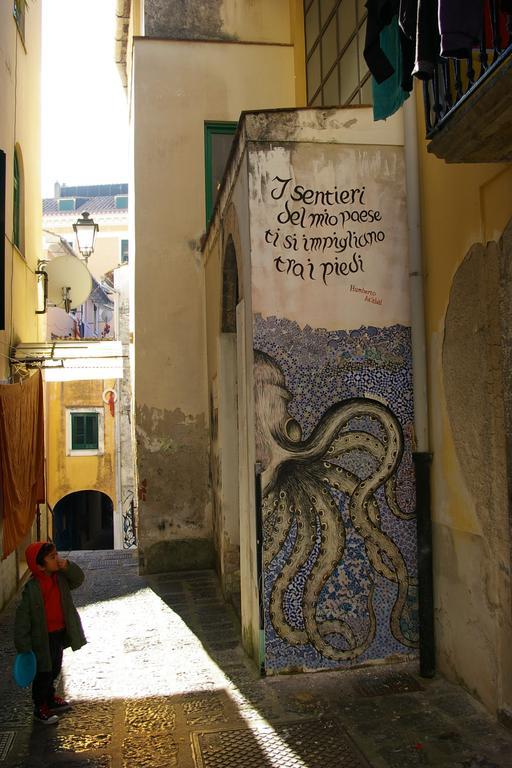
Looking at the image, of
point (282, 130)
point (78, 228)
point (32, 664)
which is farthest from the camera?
point (78, 228)

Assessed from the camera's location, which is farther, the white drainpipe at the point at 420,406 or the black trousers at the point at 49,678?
the white drainpipe at the point at 420,406

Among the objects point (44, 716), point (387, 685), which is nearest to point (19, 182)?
point (44, 716)

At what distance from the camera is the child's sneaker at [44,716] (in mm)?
5523

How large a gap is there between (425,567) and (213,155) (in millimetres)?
7678

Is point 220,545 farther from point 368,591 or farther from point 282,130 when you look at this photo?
point 282,130

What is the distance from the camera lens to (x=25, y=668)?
5.39 m

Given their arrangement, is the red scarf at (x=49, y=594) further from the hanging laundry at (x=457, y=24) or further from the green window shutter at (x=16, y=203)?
the green window shutter at (x=16, y=203)

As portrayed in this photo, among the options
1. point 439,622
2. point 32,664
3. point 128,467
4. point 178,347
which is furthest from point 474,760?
point 128,467

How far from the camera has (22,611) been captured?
5.55m

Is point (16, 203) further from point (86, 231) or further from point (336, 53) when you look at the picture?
point (336, 53)

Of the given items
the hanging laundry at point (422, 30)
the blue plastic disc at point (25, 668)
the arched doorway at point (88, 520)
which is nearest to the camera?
the hanging laundry at point (422, 30)

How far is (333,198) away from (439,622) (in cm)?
361

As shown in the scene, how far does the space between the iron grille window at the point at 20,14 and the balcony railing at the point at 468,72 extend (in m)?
8.09

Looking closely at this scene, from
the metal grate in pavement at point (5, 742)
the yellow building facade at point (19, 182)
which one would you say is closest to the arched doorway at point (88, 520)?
the yellow building facade at point (19, 182)
